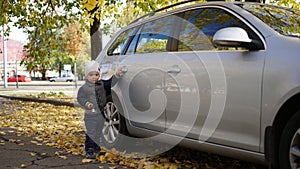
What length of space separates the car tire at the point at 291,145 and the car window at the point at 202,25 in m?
1.10

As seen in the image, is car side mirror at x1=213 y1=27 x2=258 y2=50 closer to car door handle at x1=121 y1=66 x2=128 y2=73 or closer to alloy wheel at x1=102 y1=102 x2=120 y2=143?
car door handle at x1=121 y1=66 x2=128 y2=73

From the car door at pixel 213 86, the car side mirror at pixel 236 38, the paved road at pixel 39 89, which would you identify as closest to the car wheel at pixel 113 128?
the car door at pixel 213 86

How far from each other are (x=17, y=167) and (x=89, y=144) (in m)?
1.00

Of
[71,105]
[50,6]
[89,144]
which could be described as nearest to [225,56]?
[89,144]

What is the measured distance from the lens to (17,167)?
14.8 feet

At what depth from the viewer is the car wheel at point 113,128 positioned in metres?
5.03

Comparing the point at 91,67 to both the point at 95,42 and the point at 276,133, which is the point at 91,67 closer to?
the point at 276,133

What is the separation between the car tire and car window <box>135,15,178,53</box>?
1.79 meters

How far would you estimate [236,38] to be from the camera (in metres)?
3.39

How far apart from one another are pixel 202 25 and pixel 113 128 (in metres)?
1.90

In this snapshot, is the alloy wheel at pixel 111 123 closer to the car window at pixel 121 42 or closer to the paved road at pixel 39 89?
the car window at pixel 121 42

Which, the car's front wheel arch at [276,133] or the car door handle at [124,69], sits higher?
the car door handle at [124,69]

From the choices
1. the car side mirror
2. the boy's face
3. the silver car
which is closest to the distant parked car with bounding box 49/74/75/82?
the boy's face

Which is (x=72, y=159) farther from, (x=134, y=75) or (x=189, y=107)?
(x=189, y=107)
